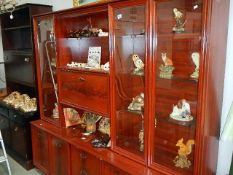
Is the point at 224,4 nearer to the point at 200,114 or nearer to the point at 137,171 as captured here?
the point at 200,114

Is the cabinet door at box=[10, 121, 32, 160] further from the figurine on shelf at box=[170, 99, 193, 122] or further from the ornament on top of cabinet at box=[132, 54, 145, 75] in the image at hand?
the figurine on shelf at box=[170, 99, 193, 122]

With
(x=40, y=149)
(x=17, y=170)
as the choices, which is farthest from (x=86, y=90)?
(x=17, y=170)

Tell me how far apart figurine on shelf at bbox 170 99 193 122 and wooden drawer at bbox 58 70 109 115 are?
58 cm

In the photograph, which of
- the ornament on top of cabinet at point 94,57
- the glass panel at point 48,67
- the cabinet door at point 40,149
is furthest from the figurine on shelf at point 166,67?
the cabinet door at point 40,149

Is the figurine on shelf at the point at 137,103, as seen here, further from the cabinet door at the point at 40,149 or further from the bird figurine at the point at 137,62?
the cabinet door at the point at 40,149

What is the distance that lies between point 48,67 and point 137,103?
1.36 metres

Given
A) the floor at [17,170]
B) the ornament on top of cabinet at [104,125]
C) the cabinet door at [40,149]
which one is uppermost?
the ornament on top of cabinet at [104,125]

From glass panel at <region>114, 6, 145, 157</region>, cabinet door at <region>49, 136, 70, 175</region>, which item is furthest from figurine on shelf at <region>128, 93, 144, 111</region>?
cabinet door at <region>49, 136, 70, 175</region>

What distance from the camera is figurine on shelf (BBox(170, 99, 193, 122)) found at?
1648 mm

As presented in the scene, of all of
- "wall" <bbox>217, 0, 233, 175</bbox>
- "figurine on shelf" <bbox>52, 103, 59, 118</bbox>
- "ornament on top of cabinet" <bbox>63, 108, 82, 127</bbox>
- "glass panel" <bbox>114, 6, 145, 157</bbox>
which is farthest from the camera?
"figurine on shelf" <bbox>52, 103, 59, 118</bbox>

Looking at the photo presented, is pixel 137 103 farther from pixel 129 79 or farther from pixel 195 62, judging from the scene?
pixel 195 62

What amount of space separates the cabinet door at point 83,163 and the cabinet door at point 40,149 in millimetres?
523

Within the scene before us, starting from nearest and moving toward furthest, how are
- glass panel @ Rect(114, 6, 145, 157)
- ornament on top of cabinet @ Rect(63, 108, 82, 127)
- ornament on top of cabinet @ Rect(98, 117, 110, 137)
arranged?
1. glass panel @ Rect(114, 6, 145, 157)
2. ornament on top of cabinet @ Rect(98, 117, 110, 137)
3. ornament on top of cabinet @ Rect(63, 108, 82, 127)

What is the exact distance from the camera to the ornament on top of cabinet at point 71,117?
2.64 m
